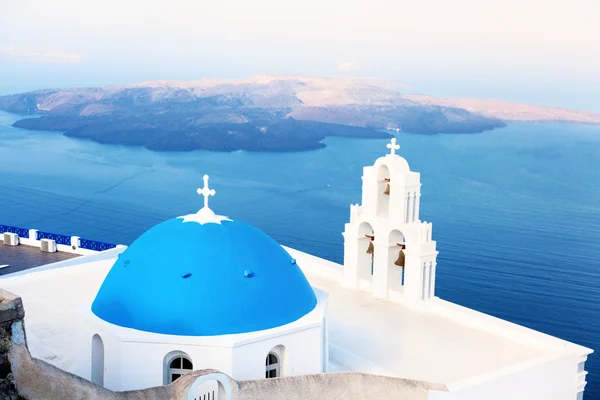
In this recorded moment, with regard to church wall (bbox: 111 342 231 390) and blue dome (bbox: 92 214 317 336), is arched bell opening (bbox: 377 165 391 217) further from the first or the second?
church wall (bbox: 111 342 231 390)

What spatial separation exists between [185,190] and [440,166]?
20392 millimetres

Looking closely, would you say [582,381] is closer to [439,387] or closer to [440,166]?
[439,387]

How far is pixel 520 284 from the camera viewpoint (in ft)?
114

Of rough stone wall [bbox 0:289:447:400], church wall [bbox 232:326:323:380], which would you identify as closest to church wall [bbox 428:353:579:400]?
rough stone wall [bbox 0:289:447:400]

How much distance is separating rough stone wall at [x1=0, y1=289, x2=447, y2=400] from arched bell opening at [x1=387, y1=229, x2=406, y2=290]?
4.60m

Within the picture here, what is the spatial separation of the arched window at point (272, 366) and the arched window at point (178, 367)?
3.76 feet

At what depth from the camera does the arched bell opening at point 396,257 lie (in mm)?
16281

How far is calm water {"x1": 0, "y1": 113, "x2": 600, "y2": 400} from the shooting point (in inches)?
1348

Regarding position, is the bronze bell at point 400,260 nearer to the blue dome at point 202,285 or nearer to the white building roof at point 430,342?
the white building roof at point 430,342

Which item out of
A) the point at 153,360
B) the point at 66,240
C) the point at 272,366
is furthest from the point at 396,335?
the point at 66,240

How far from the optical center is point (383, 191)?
649 inches

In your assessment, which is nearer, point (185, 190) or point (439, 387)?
point (439, 387)

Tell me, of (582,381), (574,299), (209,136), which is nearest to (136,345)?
(582,381)

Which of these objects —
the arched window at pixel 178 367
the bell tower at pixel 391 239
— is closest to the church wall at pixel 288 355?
the arched window at pixel 178 367
